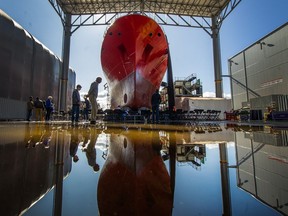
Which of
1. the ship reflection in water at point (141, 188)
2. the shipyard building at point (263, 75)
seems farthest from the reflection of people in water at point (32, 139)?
the shipyard building at point (263, 75)

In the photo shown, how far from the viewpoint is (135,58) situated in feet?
25.4

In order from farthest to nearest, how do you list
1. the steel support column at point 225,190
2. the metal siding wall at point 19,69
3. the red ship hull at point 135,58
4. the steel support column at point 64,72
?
the steel support column at point 64,72 → the metal siding wall at point 19,69 → the red ship hull at point 135,58 → the steel support column at point 225,190

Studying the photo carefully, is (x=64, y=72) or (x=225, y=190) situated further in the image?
(x=64, y=72)

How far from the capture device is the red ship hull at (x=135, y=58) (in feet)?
25.6

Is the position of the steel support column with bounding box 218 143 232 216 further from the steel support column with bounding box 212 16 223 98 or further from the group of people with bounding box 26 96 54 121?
the steel support column with bounding box 212 16 223 98

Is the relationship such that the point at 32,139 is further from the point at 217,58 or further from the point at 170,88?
the point at 217,58

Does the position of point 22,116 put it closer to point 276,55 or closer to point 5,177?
point 5,177

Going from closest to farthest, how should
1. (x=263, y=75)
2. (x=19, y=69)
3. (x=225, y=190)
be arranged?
(x=225, y=190)
(x=19, y=69)
(x=263, y=75)

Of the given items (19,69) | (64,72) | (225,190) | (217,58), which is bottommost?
(225,190)

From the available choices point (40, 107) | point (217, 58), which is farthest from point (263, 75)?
point (40, 107)

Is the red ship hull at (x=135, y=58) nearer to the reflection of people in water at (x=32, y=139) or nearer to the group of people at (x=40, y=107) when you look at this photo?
the group of people at (x=40, y=107)

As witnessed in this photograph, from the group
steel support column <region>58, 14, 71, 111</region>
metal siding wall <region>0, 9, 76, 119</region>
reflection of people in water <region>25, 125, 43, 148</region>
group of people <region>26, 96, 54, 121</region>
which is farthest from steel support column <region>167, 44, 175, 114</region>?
steel support column <region>58, 14, 71, 111</region>

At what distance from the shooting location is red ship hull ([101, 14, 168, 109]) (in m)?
7.81

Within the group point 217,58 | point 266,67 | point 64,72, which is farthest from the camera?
point 217,58
